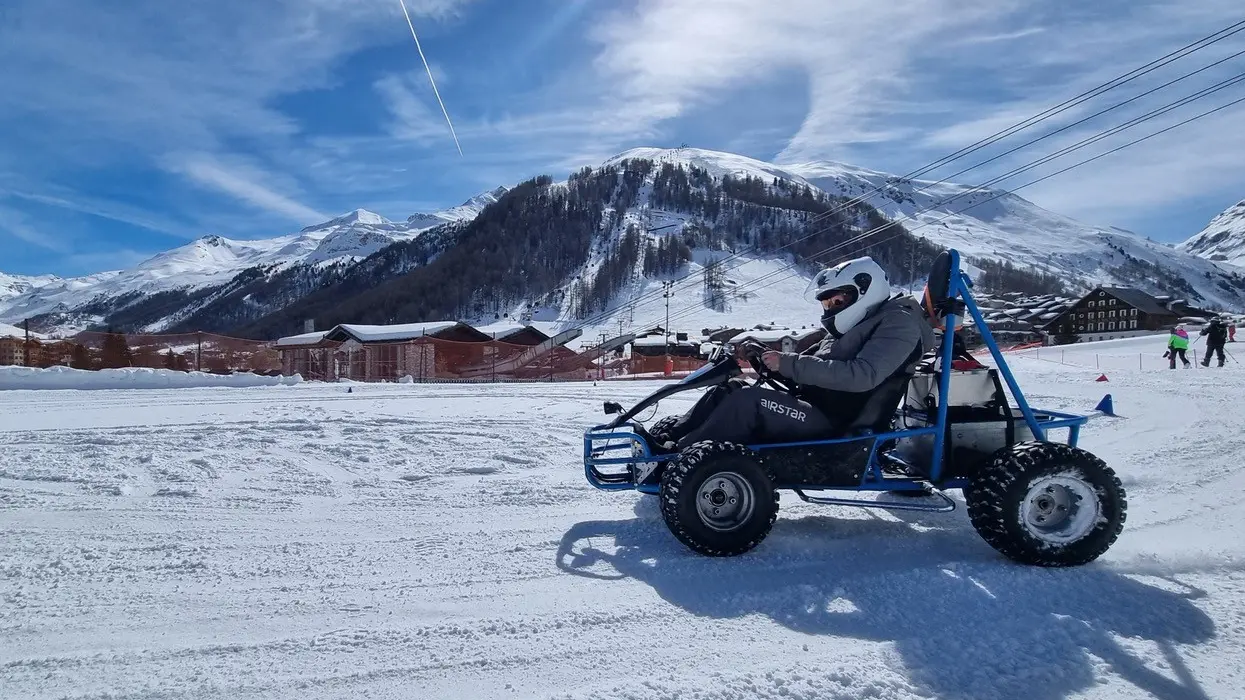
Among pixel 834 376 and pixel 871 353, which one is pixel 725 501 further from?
pixel 871 353

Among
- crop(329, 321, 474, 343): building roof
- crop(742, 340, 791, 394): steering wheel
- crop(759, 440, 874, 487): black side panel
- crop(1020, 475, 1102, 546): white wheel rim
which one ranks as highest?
crop(329, 321, 474, 343): building roof

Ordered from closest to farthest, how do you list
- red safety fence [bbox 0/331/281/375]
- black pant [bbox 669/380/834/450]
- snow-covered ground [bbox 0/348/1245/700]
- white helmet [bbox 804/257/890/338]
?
1. snow-covered ground [bbox 0/348/1245/700]
2. black pant [bbox 669/380/834/450]
3. white helmet [bbox 804/257/890/338]
4. red safety fence [bbox 0/331/281/375]

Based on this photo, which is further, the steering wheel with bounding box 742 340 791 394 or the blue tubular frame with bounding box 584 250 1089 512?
the steering wheel with bounding box 742 340 791 394

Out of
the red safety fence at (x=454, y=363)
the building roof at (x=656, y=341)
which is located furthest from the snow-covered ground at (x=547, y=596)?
the building roof at (x=656, y=341)

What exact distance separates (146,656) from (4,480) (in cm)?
451

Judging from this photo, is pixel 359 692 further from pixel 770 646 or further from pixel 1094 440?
pixel 1094 440

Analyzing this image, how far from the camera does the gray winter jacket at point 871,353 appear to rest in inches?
168

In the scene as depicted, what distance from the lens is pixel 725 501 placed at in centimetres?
422

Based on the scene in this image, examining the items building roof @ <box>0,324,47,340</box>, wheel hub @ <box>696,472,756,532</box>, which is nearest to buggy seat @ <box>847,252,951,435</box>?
wheel hub @ <box>696,472,756,532</box>

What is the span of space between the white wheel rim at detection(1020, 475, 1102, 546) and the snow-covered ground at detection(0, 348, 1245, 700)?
0.22 m

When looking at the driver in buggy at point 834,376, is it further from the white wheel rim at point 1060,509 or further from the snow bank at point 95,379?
the snow bank at point 95,379

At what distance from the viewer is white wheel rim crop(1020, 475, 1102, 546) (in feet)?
12.8

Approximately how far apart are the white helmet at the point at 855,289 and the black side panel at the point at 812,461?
90 centimetres

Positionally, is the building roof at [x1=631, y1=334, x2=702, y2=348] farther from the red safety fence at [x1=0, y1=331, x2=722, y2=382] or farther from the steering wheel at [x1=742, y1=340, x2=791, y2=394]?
the steering wheel at [x1=742, y1=340, x2=791, y2=394]
